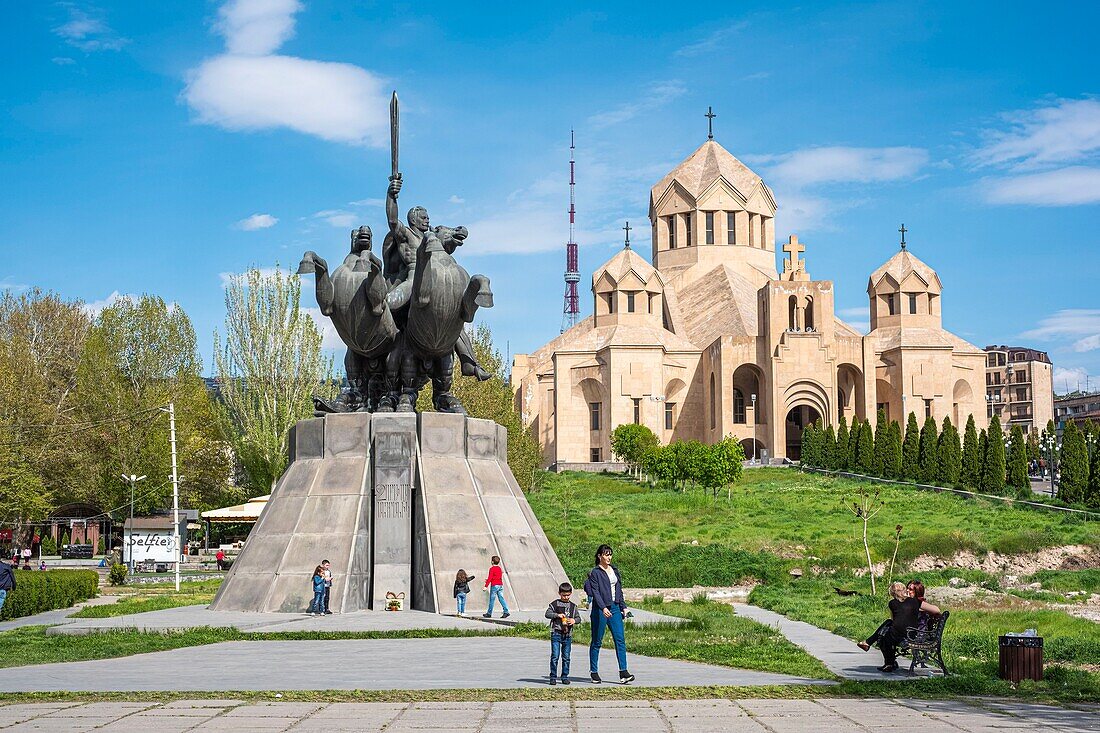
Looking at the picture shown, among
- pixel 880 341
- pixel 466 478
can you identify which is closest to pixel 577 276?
pixel 880 341

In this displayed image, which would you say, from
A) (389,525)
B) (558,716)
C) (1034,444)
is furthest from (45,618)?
(1034,444)

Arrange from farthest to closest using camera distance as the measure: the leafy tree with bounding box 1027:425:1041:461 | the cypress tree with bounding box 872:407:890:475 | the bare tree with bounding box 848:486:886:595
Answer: the leafy tree with bounding box 1027:425:1041:461 → the cypress tree with bounding box 872:407:890:475 → the bare tree with bounding box 848:486:886:595

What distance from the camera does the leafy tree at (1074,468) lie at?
37688 mm

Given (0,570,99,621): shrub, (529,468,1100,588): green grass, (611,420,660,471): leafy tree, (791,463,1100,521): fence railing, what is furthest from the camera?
(611,420,660,471): leafy tree

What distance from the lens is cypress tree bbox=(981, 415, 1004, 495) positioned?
43.1 metres

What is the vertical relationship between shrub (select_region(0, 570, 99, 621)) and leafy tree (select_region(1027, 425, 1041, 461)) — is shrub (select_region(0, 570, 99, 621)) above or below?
below

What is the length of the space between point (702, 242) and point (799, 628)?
5663 cm

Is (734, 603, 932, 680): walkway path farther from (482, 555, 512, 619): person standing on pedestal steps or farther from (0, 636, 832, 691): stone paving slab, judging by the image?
(482, 555, 512, 619): person standing on pedestal steps

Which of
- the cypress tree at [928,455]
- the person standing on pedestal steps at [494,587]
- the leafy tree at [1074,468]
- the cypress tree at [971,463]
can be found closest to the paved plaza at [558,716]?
the person standing on pedestal steps at [494,587]

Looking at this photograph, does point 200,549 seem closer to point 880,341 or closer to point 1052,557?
point 1052,557

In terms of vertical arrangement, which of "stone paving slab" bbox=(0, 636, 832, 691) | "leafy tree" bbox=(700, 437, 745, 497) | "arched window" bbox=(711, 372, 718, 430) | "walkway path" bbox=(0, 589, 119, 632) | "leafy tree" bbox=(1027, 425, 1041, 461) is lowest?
"walkway path" bbox=(0, 589, 119, 632)

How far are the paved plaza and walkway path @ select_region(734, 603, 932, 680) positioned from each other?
1.56m

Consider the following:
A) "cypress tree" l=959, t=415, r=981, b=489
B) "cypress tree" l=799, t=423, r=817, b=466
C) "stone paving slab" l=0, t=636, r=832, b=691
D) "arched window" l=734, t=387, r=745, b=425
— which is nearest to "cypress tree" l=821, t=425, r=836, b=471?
"cypress tree" l=799, t=423, r=817, b=466

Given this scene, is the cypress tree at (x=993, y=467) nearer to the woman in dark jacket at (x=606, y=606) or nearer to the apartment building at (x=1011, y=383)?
the woman in dark jacket at (x=606, y=606)
